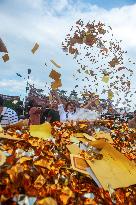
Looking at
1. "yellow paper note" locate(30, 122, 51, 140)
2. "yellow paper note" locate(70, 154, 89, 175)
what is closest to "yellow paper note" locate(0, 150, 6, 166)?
"yellow paper note" locate(70, 154, 89, 175)

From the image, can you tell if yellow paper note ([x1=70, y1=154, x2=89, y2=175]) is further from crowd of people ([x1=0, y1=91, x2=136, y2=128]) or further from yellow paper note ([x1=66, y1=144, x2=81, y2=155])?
crowd of people ([x1=0, y1=91, x2=136, y2=128])

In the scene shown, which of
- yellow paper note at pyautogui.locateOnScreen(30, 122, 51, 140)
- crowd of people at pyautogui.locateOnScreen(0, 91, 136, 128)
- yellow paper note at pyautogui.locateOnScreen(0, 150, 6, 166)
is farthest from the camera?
crowd of people at pyautogui.locateOnScreen(0, 91, 136, 128)

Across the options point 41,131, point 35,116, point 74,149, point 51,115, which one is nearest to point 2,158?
point 74,149

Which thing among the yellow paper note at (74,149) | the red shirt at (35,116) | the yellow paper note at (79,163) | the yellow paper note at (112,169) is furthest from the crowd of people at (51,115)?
the yellow paper note at (112,169)

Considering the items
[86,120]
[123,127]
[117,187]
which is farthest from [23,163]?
[123,127]

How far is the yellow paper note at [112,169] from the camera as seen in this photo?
9.85 feet

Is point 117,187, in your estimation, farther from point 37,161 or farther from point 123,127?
point 123,127

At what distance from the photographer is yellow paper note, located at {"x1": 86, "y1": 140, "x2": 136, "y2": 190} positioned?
3.00 m

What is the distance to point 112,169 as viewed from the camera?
3.24 metres

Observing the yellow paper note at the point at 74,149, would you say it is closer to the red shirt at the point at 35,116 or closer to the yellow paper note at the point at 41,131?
the yellow paper note at the point at 41,131

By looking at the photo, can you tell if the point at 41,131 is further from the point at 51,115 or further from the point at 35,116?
the point at 51,115

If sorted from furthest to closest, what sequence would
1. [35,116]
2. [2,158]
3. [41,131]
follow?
[35,116] → [41,131] → [2,158]

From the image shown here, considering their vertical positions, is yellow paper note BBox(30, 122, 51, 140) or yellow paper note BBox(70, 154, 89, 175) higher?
yellow paper note BBox(30, 122, 51, 140)

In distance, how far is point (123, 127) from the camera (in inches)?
211
